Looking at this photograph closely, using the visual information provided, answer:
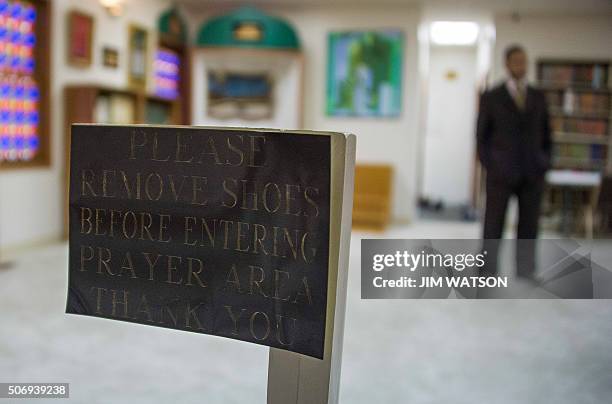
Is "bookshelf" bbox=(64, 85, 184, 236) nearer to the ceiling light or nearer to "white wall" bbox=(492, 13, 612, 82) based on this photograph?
the ceiling light

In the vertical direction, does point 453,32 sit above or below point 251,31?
above

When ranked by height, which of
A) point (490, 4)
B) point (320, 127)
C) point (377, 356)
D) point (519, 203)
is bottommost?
point (377, 356)

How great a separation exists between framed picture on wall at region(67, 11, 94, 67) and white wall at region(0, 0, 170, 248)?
6cm

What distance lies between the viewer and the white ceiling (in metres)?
7.19

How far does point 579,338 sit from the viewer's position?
285 cm

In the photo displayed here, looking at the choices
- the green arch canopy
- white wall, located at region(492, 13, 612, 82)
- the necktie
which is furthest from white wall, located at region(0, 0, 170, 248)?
white wall, located at region(492, 13, 612, 82)

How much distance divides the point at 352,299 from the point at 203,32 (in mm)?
4647

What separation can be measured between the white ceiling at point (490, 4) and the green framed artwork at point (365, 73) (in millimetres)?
393

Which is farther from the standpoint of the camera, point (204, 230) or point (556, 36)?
point (556, 36)

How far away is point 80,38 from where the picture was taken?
5980mm

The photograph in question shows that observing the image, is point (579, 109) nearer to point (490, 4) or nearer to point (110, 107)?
point (490, 4)

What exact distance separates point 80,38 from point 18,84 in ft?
2.64

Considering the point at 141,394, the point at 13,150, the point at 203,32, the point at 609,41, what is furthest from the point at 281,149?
the point at 609,41

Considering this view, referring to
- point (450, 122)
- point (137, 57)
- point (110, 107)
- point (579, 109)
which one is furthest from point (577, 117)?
point (110, 107)
